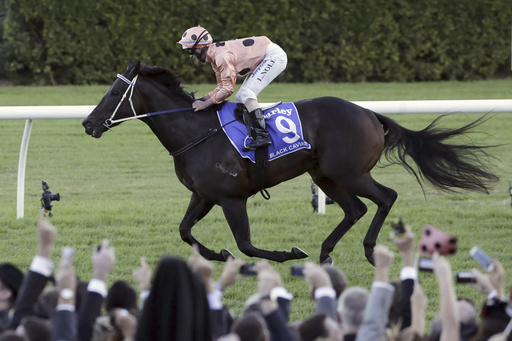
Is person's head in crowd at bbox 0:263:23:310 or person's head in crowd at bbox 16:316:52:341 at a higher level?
person's head in crowd at bbox 16:316:52:341

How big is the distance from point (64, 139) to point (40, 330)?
9.64 meters

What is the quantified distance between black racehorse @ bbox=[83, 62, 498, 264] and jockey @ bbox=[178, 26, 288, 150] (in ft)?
0.55

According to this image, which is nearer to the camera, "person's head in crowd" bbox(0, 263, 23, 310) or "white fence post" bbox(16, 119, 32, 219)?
"person's head in crowd" bbox(0, 263, 23, 310)

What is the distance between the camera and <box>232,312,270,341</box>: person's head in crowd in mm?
2324

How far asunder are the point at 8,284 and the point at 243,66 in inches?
112

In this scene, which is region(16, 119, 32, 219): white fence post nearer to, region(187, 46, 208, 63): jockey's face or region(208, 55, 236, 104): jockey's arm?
region(187, 46, 208, 63): jockey's face

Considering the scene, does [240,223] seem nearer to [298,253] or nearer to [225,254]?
[225,254]

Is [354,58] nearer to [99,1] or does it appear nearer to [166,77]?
[99,1]

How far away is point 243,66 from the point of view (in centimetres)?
549

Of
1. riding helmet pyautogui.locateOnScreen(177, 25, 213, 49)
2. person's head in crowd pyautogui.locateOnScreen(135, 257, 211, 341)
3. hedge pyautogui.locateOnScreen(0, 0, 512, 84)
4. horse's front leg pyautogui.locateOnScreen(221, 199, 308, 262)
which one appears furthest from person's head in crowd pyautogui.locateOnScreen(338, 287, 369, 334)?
hedge pyautogui.locateOnScreen(0, 0, 512, 84)

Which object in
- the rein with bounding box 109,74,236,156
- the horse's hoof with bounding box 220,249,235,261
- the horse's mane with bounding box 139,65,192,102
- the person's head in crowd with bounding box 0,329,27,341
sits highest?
the person's head in crowd with bounding box 0,329,27,341

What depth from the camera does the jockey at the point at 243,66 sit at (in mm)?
5262

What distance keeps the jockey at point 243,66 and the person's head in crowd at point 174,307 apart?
2.79 m

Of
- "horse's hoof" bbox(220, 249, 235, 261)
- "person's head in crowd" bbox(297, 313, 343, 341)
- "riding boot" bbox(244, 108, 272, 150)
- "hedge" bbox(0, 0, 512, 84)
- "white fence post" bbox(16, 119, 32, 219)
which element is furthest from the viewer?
"hedge" bbox(0, 0, 512, 84)
